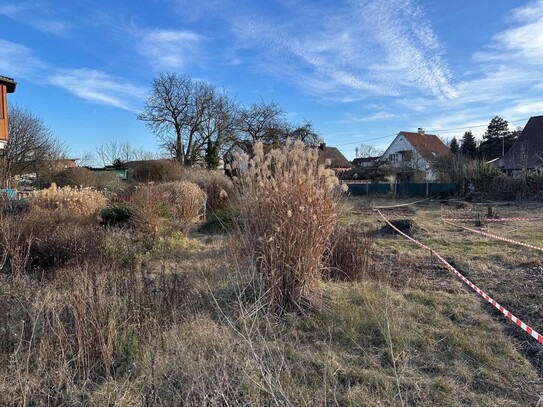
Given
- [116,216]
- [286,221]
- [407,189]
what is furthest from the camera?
[407,189]

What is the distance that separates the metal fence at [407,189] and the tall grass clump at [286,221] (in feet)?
71.3

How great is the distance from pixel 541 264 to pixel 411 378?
17.2ft

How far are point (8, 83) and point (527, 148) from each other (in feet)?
122

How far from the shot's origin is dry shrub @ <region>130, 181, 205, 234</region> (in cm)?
874

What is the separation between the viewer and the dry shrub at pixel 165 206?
8.74m

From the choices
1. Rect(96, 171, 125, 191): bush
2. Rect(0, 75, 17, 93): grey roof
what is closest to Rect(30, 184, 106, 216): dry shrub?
Rect(96, 171, 125, 191): bush

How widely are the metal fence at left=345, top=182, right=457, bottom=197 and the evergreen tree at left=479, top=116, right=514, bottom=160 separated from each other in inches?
1120

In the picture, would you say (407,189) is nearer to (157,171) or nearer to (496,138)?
(157,171)

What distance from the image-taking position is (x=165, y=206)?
32.3 ft

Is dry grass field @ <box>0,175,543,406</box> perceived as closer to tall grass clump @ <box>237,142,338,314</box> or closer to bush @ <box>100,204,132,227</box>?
tall grass clump @ <box>237,142,338,314</box>

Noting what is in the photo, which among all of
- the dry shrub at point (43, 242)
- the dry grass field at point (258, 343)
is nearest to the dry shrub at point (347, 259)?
the dry grass field at point (258, 343)

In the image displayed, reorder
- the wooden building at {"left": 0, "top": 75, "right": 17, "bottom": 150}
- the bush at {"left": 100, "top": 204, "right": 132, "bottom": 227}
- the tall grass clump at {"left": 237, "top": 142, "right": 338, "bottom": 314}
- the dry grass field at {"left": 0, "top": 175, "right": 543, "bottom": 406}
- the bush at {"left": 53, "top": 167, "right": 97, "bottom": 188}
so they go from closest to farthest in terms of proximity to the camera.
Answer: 1. the dry grass field at {"left": 0, "top": 175, "right": 543, "bottom": 406}
2. the tall grass clump at {"left": 237, "top": 142, "right": 338, "bottom": 314}
3. the bush at {"left": 100, "top": 204, "right": 132, "bottom": 227}
4. the bush at {"left": 53, "top": 167, "right": 97, "bottom": 188}
5. the wooden building at {"left": 0, "top": 75, "right": 17, "bottom": 150}

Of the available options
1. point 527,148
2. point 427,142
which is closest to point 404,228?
point 527,148

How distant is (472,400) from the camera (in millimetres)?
2537
